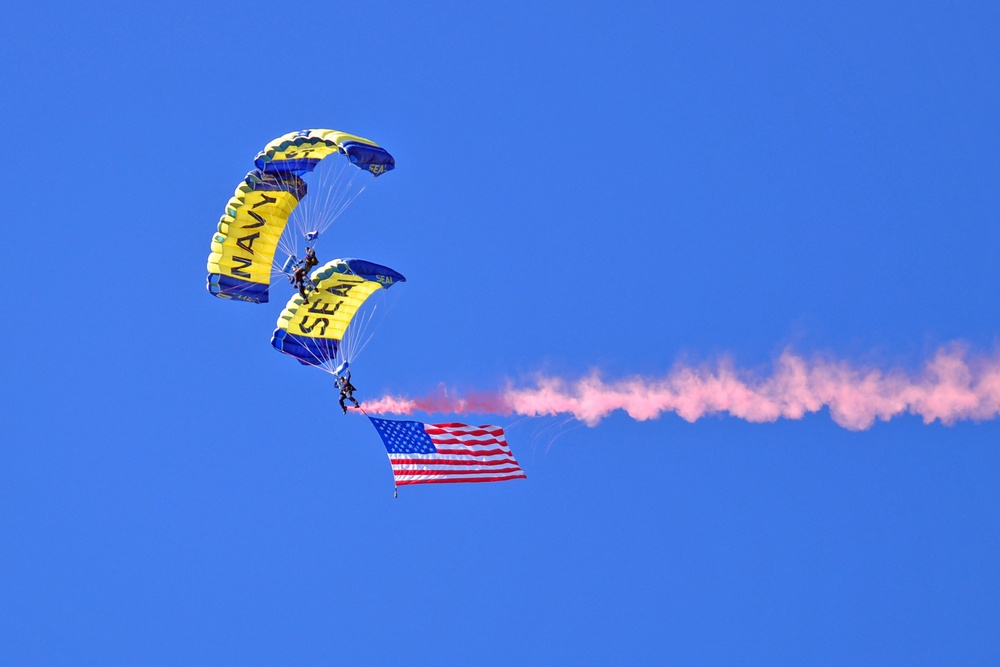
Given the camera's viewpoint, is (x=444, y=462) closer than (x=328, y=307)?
Yes

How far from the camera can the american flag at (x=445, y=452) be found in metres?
31.6

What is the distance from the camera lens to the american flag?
104ft

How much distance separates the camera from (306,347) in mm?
32219

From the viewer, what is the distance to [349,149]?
29766mm

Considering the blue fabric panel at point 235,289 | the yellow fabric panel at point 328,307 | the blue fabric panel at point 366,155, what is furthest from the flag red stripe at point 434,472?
the blue fabric panel at point 366,155

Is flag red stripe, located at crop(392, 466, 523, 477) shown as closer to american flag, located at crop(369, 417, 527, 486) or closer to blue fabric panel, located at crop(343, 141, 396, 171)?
american flag, located at crop(369, 417, 527, 486)

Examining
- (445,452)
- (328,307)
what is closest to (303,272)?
(328,307)

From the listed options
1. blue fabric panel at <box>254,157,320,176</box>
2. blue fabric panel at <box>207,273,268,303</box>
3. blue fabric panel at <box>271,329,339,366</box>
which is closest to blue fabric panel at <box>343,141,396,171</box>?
blue fabric panel at <box>254,157,320,176</box>

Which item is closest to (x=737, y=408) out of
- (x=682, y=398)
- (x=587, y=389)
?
(x=682, y=398)

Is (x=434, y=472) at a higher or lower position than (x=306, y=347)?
lower

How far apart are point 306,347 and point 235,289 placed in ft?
5.59

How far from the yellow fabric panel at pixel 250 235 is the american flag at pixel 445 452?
3.61 metres

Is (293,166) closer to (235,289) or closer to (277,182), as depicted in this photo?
(277,182)

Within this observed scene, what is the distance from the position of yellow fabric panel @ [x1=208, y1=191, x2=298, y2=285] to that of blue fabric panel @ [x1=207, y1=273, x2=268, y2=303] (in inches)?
3.7
